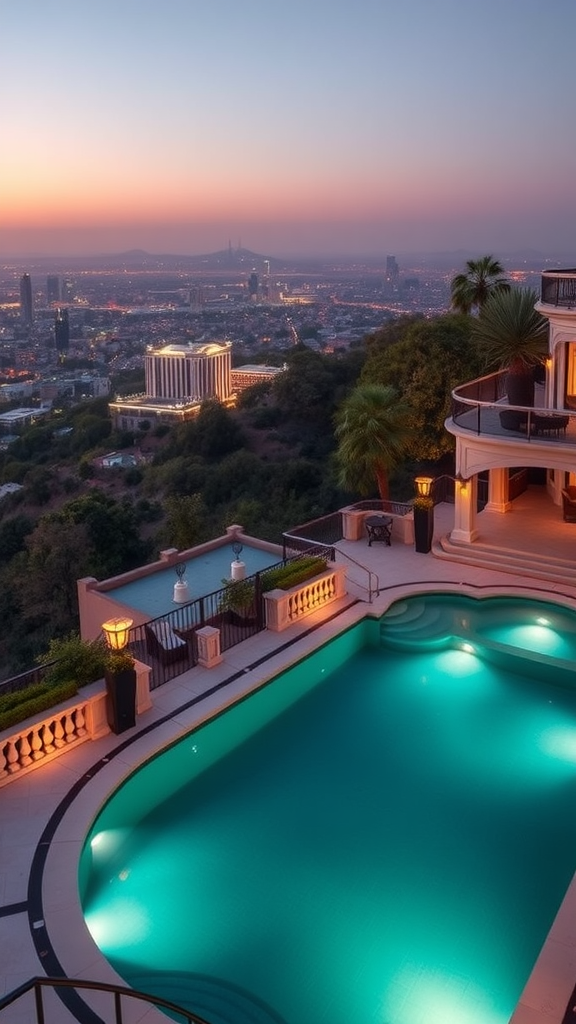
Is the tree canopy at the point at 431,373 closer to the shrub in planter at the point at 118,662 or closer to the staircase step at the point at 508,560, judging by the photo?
the staircase step at the point at 508,560

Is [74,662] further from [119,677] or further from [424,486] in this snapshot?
[424,486]

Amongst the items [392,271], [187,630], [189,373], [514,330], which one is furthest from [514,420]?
[392,271]

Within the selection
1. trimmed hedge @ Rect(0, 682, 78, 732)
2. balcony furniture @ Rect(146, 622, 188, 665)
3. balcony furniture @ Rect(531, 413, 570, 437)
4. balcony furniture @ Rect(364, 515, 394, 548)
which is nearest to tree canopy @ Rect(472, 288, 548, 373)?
balcony furniture @ Rect(531, 413, 570, 437)

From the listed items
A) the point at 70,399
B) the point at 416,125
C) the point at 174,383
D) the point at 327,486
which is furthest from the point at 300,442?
the point at 70,399

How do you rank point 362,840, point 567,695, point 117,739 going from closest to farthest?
point 362,840 < point 117,739 < point 567,695

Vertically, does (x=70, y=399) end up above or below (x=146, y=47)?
below

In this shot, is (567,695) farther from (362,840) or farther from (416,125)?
(416,125)
